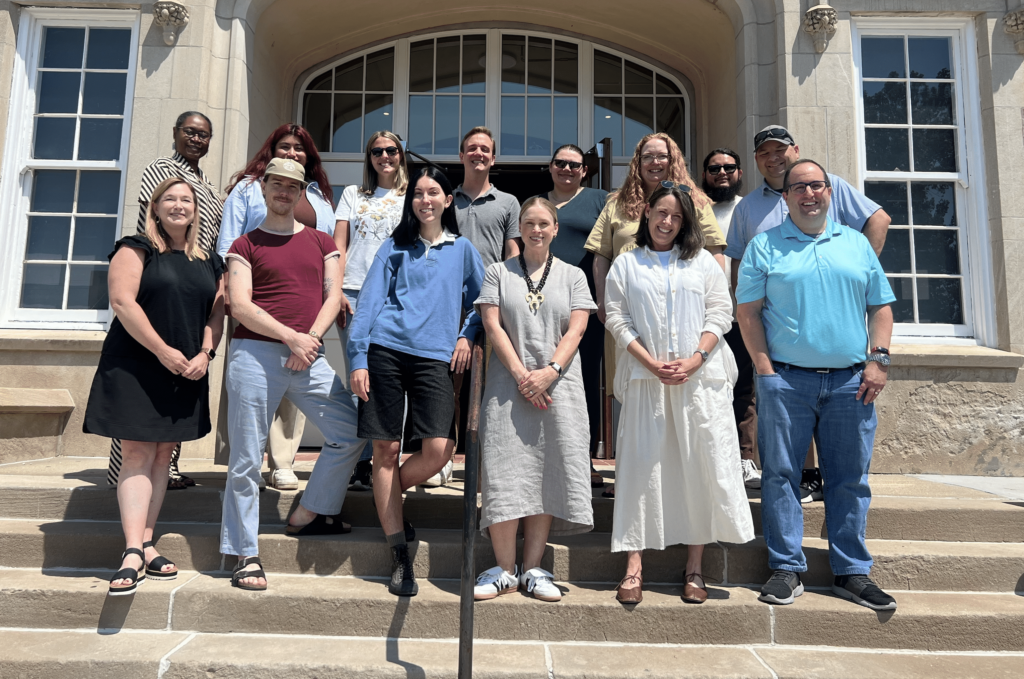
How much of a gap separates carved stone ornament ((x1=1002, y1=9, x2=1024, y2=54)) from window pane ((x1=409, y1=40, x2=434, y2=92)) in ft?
16.4

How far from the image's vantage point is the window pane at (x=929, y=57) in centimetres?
607

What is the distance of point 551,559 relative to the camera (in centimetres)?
324

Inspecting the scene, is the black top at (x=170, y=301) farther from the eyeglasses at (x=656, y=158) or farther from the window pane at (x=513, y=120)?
the window pane at (x=513, y=120)

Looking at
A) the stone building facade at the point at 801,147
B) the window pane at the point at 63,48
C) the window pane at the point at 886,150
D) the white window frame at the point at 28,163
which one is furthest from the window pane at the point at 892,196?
the window pane at the point at 63,48

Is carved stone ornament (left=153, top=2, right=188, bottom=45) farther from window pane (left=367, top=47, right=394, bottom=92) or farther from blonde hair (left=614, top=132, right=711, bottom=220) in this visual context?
blonde hair (left=614, top=132, right=711, bottom=220)

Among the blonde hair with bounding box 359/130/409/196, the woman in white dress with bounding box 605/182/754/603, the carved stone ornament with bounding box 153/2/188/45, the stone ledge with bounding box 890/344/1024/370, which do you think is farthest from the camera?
the carved stone ornament with bounding box 153/2/188/45

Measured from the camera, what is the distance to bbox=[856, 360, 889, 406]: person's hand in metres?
3.10

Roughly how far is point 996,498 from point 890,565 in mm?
1232

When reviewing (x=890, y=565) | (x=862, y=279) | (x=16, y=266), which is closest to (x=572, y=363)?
(x=862, y=279)

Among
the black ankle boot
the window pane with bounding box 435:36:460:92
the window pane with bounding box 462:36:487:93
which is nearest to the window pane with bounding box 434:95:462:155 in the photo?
the window pane with bounding box 462:36:487:93

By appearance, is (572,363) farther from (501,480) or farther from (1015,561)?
(1015,561)

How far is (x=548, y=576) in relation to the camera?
10.0 ft

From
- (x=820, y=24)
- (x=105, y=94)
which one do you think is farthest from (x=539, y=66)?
(x=105, y=94)

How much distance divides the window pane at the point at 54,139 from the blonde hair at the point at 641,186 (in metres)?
4.85
